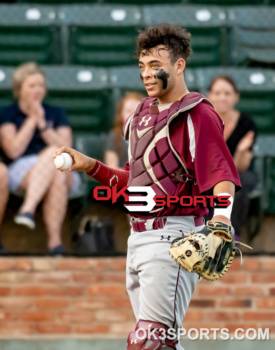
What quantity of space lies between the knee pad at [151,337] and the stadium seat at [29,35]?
3110 mm

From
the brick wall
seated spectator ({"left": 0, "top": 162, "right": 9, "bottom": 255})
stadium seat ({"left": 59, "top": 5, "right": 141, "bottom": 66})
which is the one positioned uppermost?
stadium seat ({"left": 59, "top": 5, "right": 141, "bottom": 66})

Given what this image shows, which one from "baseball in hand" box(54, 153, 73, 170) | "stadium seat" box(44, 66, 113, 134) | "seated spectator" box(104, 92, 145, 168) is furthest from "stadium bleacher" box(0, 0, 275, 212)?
"baseball in hand" box(54, 153, 73, 170)

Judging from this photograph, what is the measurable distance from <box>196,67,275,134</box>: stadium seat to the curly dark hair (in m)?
2.47

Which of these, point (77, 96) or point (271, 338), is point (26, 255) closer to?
point (77, 96)

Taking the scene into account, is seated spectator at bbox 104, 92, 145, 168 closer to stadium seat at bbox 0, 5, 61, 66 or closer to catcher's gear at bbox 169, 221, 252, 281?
stadium seat at bbox 0, 5, 61, 66

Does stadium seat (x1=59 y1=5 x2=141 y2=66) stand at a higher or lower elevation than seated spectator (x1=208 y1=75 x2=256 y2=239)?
higher

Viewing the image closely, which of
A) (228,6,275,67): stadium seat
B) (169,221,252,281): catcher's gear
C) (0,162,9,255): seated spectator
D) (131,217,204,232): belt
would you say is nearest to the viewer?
(169,221,252,281): catcher's gear

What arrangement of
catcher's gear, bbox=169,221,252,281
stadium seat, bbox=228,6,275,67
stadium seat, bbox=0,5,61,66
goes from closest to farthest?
catcher's gear, bbox=169,221,252,281, stadium seat, bbox=0,5,61,66, stadium seat, bbox=228,6,275,67

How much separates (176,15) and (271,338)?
2.43 meters

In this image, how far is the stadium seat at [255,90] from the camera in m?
5.66

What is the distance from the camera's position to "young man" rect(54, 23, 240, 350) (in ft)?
9.77

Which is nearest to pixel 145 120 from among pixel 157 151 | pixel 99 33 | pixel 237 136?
pixel 157 151

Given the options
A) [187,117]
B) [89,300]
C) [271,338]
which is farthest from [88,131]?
[187,117]

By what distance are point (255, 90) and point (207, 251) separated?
3.11 metres
